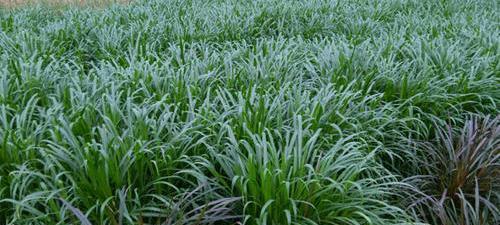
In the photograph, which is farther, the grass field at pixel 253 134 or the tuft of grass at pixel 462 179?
the tuft of grass at pixel 462 179

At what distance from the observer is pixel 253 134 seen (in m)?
2.51

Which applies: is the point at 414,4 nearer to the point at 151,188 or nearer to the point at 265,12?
the point at 265,12

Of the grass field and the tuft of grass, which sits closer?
the grass field

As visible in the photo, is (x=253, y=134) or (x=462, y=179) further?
(x=462, y=179)

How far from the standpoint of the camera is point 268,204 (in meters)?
2.03

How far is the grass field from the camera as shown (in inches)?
84.6

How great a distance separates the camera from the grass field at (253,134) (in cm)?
215

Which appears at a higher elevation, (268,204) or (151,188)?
(268,204)

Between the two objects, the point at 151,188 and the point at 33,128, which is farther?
the point at 33,128

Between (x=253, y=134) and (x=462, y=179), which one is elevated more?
(x=253, y=134)

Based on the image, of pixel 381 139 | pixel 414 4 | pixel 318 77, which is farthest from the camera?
pixel 414 4

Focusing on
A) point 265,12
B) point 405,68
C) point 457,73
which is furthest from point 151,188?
point 265,12

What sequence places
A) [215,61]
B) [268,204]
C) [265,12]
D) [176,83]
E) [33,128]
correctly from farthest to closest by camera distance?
1. [265,12]
2. [215,61]
3. [176,83]
4. [33,128]
5. [268,204]

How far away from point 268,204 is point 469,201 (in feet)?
4.05
